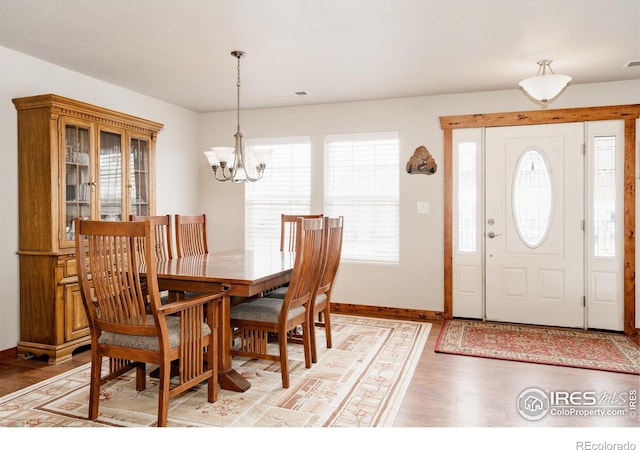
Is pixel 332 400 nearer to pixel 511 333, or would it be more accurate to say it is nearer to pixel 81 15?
pixel 511 333

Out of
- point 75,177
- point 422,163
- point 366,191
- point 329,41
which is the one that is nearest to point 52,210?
point 75,177

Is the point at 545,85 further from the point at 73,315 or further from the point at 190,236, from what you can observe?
the point at 73,315

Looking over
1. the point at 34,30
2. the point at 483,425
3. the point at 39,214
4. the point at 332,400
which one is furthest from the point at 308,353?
the point at 34,30

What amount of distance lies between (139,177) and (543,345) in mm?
4079

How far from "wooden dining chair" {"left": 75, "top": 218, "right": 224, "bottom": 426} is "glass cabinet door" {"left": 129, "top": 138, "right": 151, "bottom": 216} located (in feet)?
6.78

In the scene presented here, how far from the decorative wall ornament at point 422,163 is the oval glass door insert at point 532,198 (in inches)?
33.2

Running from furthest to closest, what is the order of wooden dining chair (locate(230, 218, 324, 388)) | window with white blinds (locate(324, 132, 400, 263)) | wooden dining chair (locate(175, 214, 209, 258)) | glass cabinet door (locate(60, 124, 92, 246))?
window with white blinds (locate(324, 132, 400, 263)) → wooden dining chair (locate(175, 214, 209, 258)) → glass cabinet door (locate(60, 124, 92, 246)) → wooden dining chair (locate(230, 218, 324, 388))

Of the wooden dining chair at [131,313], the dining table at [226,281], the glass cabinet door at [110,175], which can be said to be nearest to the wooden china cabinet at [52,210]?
the glass cabinet door at [110,175]

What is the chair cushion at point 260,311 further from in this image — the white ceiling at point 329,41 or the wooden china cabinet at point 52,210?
the white ceiling at point 329,41

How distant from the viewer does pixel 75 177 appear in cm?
366

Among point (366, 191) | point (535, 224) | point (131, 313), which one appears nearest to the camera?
point (131, 313)

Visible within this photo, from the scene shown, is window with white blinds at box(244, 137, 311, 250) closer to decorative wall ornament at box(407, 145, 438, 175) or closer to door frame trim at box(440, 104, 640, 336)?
decorative wall ornament at box(407, 145, 438, 175)

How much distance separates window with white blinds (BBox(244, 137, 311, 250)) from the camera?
5340 mm

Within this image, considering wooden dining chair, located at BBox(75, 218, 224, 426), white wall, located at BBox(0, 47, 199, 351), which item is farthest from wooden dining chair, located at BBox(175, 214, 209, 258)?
wooden dining chair, located at BBox(75, 218, 224, 426)
